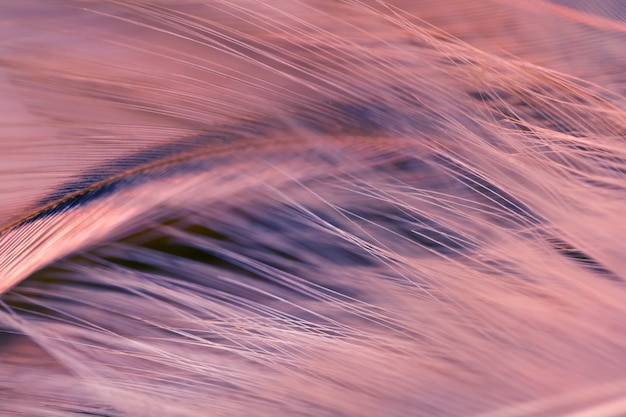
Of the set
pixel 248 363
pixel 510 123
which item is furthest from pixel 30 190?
pixel 510 123

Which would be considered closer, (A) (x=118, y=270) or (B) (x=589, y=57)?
(A) (x=118, y=270)

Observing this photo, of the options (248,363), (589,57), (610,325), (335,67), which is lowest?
(248,363)

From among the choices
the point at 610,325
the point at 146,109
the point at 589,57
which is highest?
the point at 589,57

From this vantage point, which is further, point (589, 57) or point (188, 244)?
point (589, 57)

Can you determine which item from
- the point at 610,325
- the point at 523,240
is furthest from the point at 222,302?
the point at 610,325

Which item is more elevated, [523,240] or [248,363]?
[523,240]

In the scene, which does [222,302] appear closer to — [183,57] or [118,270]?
[118,270]

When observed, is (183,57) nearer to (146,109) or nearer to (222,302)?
(146,109)

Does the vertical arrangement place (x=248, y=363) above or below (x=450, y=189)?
below
